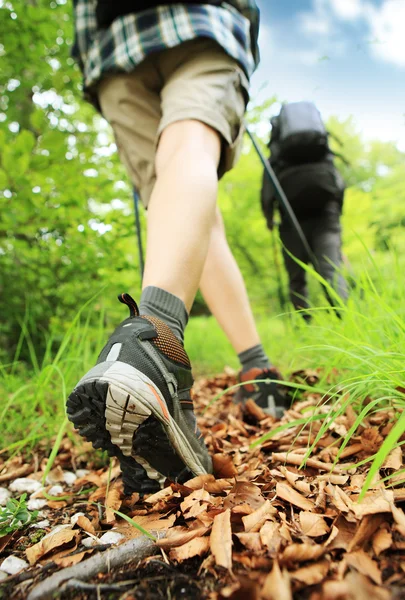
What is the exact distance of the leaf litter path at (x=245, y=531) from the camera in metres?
0.51

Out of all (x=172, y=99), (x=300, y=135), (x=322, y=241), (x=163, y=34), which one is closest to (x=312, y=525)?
(x=172, y=99)

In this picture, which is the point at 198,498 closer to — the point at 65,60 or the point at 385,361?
the point at 385,361

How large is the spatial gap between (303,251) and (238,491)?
198 centimetres

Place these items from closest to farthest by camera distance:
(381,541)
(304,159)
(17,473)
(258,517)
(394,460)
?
(381,541), (258,517), (394,460), (17,473), (304,159)

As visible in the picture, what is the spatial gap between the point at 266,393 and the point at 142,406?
81 cm

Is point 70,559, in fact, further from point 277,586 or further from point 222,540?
point 277,586

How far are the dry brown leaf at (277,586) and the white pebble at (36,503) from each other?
2.16 feet

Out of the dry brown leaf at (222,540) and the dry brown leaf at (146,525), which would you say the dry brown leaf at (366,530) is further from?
the dry brown leaf at (146,525)

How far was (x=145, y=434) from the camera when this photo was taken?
2.53 ft

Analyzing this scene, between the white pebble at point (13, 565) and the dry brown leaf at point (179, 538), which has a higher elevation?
the white pebble at point (13, 565)

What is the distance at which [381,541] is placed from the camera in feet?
1.86

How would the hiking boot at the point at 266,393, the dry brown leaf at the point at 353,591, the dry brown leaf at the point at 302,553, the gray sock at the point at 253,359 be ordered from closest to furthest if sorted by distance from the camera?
1. the dry brown leaf at the point at 353,591
2. the dry brown leaf at the point at 302,553
3. the hiking boot at the point at 266,393
4. the gray sock at the point at 253,359

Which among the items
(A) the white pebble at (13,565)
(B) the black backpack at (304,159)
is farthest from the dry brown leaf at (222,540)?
(B) the black backpack at (304,159)

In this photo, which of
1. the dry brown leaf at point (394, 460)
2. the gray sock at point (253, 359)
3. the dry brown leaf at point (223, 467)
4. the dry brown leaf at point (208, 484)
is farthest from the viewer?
the gray sock at point (253, 359)
